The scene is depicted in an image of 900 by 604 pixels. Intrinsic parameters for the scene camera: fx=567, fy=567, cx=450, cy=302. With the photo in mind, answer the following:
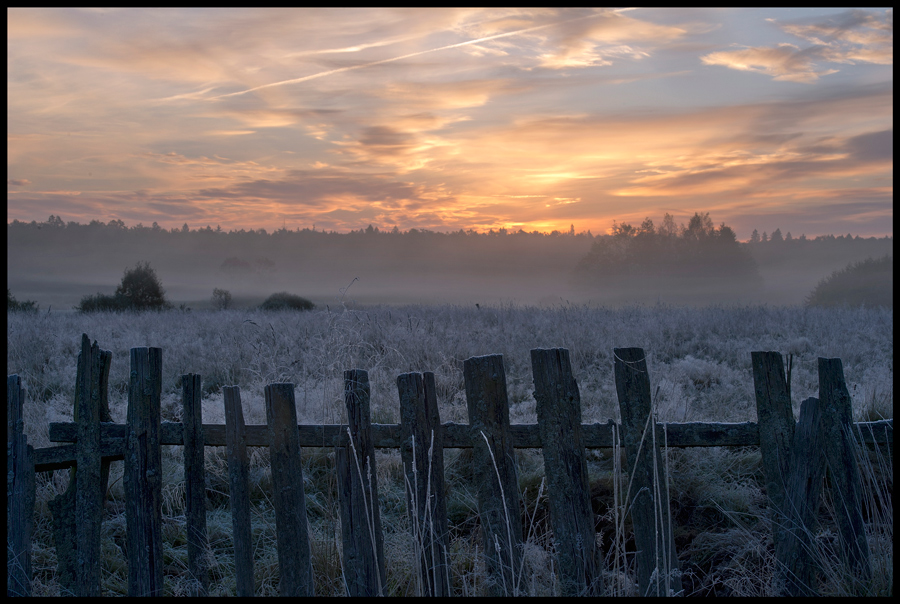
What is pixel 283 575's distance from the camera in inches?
110

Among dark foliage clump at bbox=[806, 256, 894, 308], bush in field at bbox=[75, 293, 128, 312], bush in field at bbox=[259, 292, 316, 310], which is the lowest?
dark foliage clump at bbox=[806, 256, 894, 308]

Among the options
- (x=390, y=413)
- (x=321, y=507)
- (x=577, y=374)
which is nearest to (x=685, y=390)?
(x=577, y=374)

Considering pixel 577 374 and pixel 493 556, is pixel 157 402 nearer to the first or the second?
pixel 493 556

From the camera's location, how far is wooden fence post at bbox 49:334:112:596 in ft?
9.79

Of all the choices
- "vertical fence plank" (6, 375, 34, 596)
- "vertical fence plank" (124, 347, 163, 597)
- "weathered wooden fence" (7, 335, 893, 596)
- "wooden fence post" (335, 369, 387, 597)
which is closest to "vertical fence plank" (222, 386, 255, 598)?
"weathered wooden fence" (7, 335, 893, 596)

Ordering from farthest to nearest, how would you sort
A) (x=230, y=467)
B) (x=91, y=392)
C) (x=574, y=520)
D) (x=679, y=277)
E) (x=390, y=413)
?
(x=679, y=277) < (x=390, y=413) < (x=91, y=392) < (x=230, y=467) < (x=574, y=520)

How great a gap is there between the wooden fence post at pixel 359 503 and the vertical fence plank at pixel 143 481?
99 cm

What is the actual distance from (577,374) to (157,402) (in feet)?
20.5

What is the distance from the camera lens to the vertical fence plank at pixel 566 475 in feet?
8.74

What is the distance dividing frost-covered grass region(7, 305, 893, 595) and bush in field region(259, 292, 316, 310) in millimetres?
7644

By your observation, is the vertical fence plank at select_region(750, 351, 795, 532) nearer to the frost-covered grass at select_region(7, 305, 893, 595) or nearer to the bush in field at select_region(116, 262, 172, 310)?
the frost-covered grass at select_region(7, 305, 893, 595)

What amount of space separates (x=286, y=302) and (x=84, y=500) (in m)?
22.4

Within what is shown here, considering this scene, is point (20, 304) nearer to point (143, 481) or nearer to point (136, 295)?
point (136, 295)

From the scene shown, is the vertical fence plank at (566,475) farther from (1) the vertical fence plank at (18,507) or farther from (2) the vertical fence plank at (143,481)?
(1) the vertical fence plank at (18,507)
